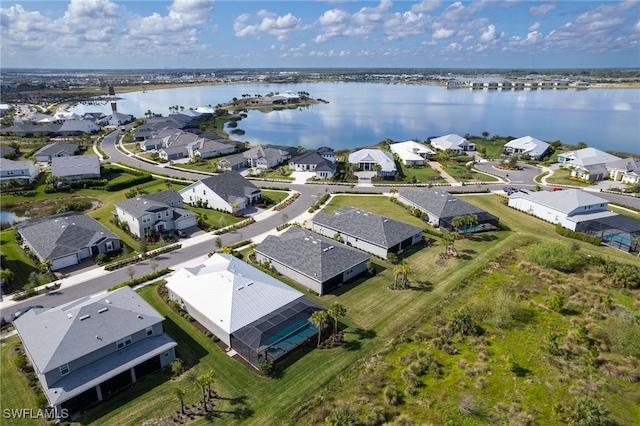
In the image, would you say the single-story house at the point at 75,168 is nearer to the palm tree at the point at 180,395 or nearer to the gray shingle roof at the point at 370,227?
the gray shingle roof at the point at 370,227

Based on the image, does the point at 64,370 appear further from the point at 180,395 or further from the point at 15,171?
the point at 15,171

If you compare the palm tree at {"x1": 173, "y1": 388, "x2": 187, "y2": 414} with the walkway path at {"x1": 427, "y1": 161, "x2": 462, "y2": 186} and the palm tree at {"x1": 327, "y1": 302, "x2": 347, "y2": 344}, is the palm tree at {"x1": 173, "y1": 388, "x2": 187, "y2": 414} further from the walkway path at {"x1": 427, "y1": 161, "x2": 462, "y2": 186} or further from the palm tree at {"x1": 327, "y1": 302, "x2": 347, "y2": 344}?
the walkway path at {"x1": 427, "y1": 161, "x2": 462, "y2": 186}

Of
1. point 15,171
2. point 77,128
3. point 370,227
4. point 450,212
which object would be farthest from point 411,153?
point 77,128

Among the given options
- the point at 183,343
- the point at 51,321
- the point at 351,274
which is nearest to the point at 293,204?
the point at 351,274

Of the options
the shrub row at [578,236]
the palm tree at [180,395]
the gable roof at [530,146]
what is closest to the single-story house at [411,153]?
the gable roof at [530,146]

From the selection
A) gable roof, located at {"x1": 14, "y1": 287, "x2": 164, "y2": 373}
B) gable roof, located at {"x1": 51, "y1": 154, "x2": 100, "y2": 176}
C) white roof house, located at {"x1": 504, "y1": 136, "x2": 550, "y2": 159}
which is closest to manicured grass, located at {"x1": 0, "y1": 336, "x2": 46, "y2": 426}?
gable roof, located at {"x1": 14, "y1": 287, "x2": 164, "y2": 373}
